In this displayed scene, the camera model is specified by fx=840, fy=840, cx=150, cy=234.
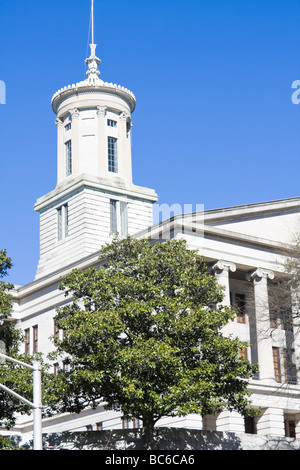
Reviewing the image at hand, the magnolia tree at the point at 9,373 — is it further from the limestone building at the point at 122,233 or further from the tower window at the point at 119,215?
the tower window at the point at 119,215

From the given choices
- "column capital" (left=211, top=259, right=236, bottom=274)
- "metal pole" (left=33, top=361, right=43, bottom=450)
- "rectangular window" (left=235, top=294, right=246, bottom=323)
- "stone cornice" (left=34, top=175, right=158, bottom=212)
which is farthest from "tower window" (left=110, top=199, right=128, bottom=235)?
"metal pole" (left=33, top=361, right=43, bottom=450)

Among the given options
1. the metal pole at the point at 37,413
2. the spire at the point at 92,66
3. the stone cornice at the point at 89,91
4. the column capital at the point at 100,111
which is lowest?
the metal pole at the point at 37,413

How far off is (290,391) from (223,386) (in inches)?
599

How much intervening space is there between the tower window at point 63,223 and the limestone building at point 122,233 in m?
0.10

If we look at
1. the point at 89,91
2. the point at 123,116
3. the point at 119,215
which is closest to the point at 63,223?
the point at 119,215

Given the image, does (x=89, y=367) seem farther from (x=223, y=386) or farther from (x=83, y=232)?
(x=83, y=232)

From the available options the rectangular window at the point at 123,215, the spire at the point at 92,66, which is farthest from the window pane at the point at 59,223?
the spire at the point at 92,66

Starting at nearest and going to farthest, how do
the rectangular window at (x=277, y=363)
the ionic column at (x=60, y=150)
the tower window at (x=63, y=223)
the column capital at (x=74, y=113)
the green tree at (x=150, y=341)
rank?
the green tree at (x=150, y=341) < the rectangular window at (x=277, y=363) < the tower window at (x=63, y=223) < the column capital at (x=74, y=113) < the ionic column at (x=60, y=150)

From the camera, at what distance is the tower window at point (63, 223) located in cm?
6907

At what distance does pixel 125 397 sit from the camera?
36562 mm

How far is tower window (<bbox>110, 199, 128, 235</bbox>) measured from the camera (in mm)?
68438

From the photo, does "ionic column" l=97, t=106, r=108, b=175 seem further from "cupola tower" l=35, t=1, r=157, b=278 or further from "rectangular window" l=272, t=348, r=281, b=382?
"rectangular window" l=272, t=348, r=281, b=382

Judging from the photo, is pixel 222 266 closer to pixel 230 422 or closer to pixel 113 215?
pixel 230 422

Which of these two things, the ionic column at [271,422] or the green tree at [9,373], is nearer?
the green tree at [9,373]
